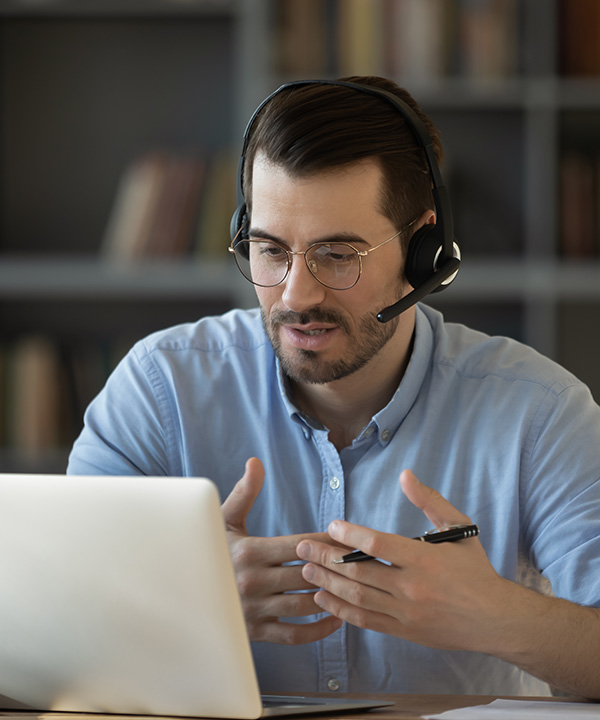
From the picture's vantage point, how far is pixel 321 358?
4.05ft

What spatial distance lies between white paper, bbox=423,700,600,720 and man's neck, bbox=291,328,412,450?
479mm

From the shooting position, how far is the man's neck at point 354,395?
1330mm

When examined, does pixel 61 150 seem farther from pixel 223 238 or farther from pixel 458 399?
pixel 458 399

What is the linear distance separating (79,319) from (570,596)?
219 centimetres

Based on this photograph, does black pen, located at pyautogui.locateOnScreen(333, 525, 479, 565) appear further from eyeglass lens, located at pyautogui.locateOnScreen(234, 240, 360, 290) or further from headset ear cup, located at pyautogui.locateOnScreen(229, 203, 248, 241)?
headset ear cup, located at pyautogui.locateOnScreen(229, 203, 248, 241)

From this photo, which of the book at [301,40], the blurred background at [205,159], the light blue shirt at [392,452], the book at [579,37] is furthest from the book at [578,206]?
the light blue shirt at [392,452]

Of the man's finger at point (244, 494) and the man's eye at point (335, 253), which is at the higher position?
the man's eye at point (335, 253)

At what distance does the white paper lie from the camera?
0.86 m

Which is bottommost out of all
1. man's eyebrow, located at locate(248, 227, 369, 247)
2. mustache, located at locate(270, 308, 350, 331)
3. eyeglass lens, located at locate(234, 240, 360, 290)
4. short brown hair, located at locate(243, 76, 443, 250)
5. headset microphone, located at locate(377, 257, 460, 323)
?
mustache, located at locate(270, 308, 350, 331)

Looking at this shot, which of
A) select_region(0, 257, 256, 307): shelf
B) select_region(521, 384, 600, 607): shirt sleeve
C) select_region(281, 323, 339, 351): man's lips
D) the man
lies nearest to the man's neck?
the man

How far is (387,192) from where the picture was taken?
1232 mm

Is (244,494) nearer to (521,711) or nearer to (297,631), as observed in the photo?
(297,631)

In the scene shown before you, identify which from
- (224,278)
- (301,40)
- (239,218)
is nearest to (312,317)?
(239,218)

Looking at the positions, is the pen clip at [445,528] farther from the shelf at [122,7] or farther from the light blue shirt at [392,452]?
the shelf at [122,7]
